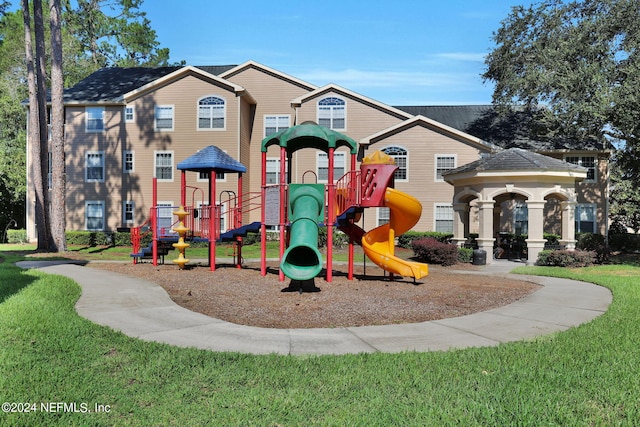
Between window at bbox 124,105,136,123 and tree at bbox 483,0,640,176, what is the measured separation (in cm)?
2361

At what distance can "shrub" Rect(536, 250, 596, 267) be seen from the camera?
56.7 ft

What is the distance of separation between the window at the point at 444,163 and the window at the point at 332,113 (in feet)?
20.0

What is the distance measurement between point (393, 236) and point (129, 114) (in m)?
21.7

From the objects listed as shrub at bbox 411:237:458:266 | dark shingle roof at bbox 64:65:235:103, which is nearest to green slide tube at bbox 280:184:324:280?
shrub at bbox 411:237:458:266

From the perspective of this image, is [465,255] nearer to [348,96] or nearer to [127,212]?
[348,96]

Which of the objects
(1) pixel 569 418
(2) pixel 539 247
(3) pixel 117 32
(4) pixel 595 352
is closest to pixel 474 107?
(2) pixel 539 247

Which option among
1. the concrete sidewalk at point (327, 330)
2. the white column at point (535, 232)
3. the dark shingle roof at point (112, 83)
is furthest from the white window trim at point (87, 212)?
the white column at point (535, 232)

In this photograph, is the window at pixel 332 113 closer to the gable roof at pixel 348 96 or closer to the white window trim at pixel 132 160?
the gable roof at pixel 348 96

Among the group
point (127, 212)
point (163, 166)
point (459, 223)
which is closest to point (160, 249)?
point (163, 166)

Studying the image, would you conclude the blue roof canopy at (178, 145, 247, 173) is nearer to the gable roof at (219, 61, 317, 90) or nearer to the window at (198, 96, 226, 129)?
the window at (198, 96, 226, 129)

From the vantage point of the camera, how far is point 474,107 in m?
32.4

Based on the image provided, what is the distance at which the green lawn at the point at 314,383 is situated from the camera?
3691mm

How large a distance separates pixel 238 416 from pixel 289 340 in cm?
249

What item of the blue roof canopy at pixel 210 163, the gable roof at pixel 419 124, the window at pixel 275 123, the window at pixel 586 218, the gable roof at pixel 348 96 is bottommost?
the window at pixel 586 218
